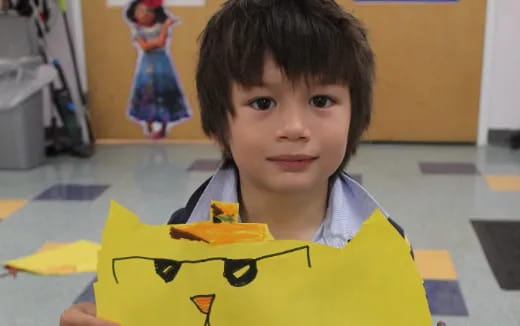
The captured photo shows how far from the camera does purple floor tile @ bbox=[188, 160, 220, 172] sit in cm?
236

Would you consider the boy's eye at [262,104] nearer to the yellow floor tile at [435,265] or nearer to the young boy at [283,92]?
the young boy at [283,92]

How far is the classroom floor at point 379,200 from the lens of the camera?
4.25 feet

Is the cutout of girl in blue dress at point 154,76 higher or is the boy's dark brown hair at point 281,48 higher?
the boy's dark brown hair at point 281,48

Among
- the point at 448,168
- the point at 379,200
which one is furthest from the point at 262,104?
the point at 448,168

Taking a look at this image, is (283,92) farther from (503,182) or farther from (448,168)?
(448,168)

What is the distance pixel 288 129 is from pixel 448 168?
189 cm

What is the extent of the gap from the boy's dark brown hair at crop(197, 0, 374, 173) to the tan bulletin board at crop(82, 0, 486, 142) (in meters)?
2.03

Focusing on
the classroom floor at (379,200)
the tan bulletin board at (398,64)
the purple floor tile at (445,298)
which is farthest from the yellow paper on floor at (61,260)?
the tan bulletin board at (398,64)

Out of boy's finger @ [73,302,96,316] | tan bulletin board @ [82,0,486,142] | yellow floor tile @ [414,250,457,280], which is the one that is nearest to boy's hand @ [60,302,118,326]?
boy's finger @ [73,302,96,316]

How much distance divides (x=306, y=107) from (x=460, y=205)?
4.63ft

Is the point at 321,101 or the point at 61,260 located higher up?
the point at 321,101

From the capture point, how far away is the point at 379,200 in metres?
1.93

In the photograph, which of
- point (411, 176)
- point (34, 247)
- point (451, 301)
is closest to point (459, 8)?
point (411, 176)

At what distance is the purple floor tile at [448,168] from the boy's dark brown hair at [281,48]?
169 centimetres
